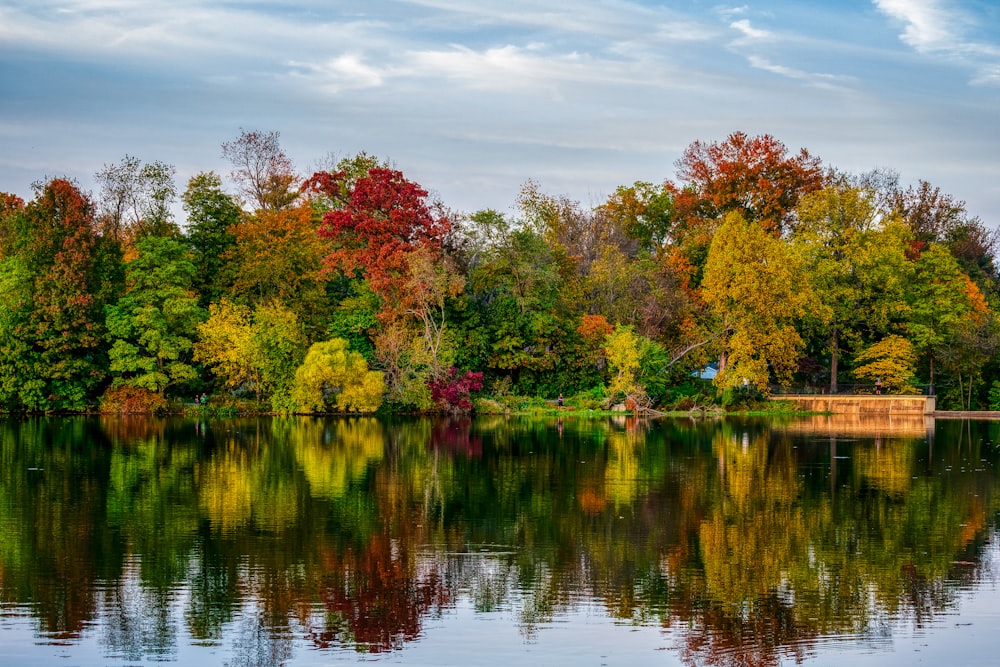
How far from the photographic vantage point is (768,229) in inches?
2400

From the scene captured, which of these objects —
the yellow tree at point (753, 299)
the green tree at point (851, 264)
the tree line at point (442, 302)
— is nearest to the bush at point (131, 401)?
the tree line at point (442, 302)

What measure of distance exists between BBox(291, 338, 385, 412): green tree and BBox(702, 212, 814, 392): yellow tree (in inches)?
645

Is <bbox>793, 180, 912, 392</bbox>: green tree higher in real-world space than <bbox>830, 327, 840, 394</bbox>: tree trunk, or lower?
higher

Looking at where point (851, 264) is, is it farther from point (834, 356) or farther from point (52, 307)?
point (52, 307)

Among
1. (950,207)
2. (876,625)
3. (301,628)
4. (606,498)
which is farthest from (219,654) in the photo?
(950,207)

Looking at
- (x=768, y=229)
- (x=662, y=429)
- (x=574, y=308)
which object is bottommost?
(x=662, y=429)

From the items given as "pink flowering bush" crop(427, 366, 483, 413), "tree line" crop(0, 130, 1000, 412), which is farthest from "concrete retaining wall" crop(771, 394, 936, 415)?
"pink flowering bush" crop(427, 366, 483, 413)

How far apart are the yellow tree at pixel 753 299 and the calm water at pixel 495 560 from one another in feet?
79.3

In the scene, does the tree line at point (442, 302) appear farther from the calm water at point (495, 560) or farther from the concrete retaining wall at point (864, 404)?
the calm water at point (495, 560)

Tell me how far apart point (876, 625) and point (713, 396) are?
4270 centimetres

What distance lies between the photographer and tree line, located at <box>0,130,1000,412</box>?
48562 mm

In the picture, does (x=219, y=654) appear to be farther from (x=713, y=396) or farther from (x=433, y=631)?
(x=713, y=396)

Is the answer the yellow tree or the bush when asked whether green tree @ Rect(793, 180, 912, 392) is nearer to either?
the yellow tree

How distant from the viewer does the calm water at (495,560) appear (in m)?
10.9
